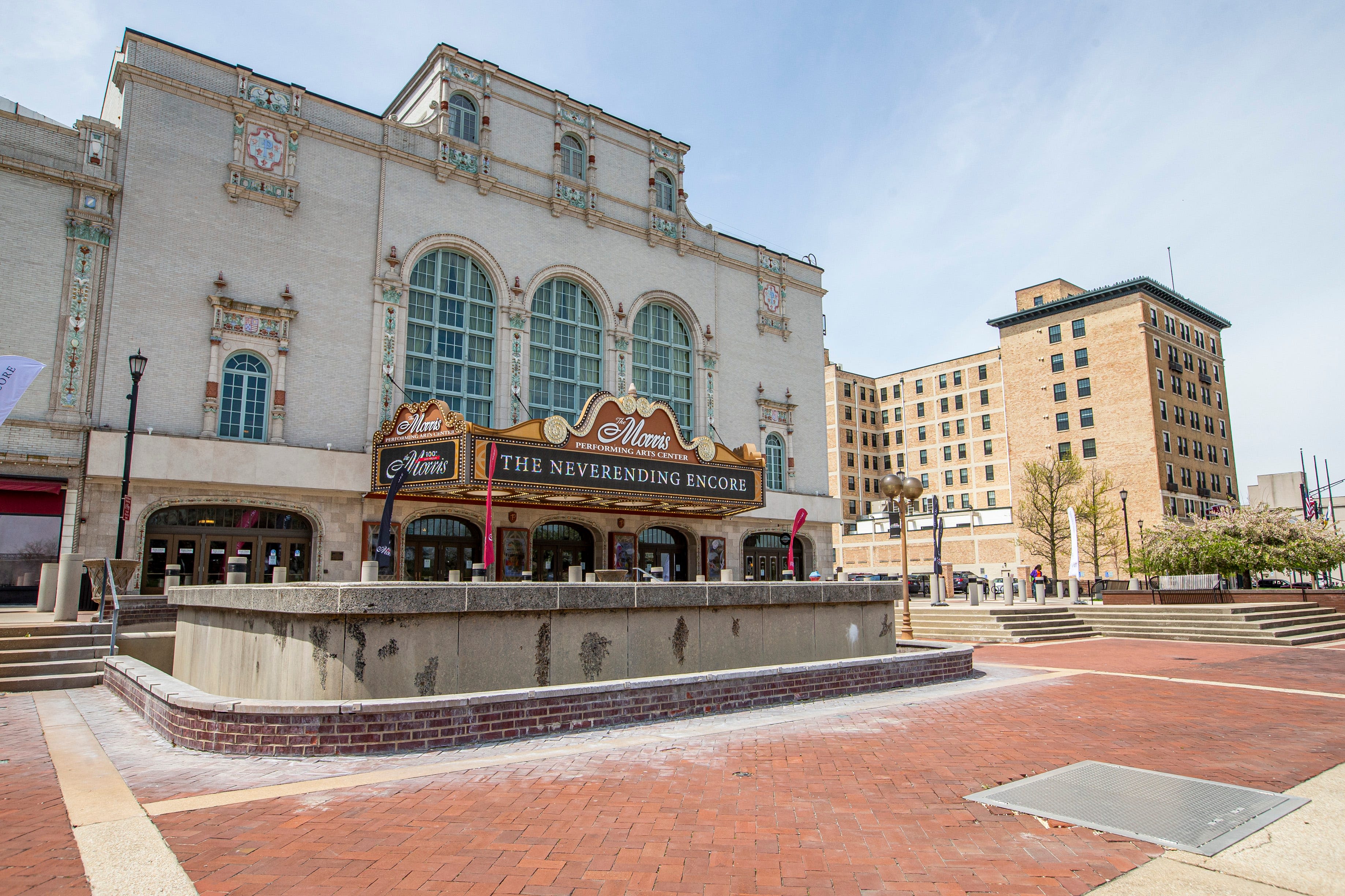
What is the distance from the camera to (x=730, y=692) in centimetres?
1075

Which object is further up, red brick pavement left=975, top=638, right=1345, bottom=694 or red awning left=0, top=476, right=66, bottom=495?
red awning left=0, top=476, right=66, bottom=495

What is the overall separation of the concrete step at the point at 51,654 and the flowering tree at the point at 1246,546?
42.3m

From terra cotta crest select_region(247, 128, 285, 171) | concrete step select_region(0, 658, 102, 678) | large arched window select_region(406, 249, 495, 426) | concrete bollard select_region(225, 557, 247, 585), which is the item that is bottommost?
concrete step select_region(0, 658, 102, 678)

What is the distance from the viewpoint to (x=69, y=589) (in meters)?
15.9

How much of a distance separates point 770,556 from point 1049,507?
115 feet

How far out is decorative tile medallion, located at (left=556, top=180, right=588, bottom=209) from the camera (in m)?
32.2

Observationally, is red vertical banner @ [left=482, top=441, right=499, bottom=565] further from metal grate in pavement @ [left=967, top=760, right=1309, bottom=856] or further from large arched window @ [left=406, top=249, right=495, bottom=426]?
metal grate in pavement @ [left=967, top=760, right=1309, bottom=856]

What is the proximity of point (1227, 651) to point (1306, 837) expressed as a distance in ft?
61.2

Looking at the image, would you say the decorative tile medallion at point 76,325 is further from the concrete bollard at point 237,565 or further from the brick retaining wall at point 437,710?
the brick retaining wall at point 437,710

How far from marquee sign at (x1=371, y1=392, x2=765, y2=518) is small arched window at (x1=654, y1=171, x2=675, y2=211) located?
12.8 meters

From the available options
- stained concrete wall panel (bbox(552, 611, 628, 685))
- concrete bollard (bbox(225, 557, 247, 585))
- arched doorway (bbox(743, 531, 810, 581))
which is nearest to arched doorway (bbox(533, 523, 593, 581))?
arched doorway (bbox(743, 531, 810, 581))

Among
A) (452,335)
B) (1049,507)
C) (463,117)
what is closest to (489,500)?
(452,335)

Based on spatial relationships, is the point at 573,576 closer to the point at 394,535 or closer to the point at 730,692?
the point at 730,692

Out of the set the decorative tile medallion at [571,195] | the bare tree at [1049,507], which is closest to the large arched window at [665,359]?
the decorative tile medallion at [571,195]
